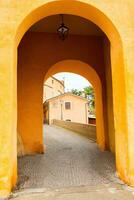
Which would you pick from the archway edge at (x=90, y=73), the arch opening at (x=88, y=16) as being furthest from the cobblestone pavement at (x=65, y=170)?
the archway edge at (x=90, y=73)

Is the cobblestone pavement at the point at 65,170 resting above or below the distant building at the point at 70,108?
below

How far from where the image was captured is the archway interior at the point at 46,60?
7.25 metres

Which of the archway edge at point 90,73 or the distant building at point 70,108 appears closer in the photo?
the archway edge at point 90,73

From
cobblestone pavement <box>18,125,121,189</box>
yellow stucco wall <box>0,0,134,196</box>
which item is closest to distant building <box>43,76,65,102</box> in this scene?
cobblestone pavement <box>18,125,121,189</box>

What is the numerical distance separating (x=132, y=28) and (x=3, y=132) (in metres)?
3.36

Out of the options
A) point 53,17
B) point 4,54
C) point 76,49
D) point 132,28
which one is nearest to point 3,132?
point 4,54

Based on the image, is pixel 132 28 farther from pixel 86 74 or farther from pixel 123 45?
pixel 86 74

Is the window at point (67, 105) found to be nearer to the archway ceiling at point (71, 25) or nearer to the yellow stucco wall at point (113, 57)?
the archway ceiling at point (71, 25)

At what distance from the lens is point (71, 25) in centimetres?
730

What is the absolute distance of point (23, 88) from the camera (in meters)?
7.40

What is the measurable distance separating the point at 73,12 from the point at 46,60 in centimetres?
312

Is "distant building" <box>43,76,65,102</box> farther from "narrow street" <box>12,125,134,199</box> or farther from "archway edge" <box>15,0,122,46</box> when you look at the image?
"archway edge" <box>15,0,122,46</box>

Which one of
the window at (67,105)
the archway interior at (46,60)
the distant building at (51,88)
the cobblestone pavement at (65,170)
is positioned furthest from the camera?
the distant building at (51,88)

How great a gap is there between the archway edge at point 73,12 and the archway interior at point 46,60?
209 cm
